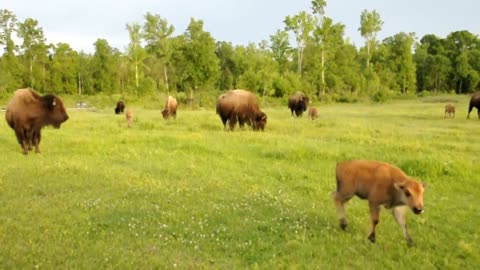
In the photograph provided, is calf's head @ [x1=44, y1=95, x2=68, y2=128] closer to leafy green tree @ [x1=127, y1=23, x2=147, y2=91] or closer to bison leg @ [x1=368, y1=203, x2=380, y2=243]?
bison leg @ [x1=368, y1=203, x2=380, y2=243]

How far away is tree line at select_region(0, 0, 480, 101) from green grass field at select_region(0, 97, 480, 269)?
39.2m

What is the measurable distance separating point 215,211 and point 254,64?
57.7 m

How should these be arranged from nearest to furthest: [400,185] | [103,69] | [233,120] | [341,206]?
[400,185], [341,206], [233,120], [103,69]

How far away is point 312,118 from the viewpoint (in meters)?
32.7

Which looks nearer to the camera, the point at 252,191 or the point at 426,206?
the point at 426,206

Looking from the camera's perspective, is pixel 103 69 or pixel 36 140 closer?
pixel 36 140

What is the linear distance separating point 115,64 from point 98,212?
2949 inches

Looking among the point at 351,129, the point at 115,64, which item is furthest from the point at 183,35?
the point at 351,129

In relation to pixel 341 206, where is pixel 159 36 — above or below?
above

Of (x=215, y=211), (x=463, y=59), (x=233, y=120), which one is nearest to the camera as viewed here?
(x=215, y=211)

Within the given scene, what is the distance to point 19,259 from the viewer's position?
6.15m

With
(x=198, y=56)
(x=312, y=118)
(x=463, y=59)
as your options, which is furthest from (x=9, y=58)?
(x=463, y=59)

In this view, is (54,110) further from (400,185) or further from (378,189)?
(400,185)

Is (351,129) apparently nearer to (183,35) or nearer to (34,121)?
(34,121)
